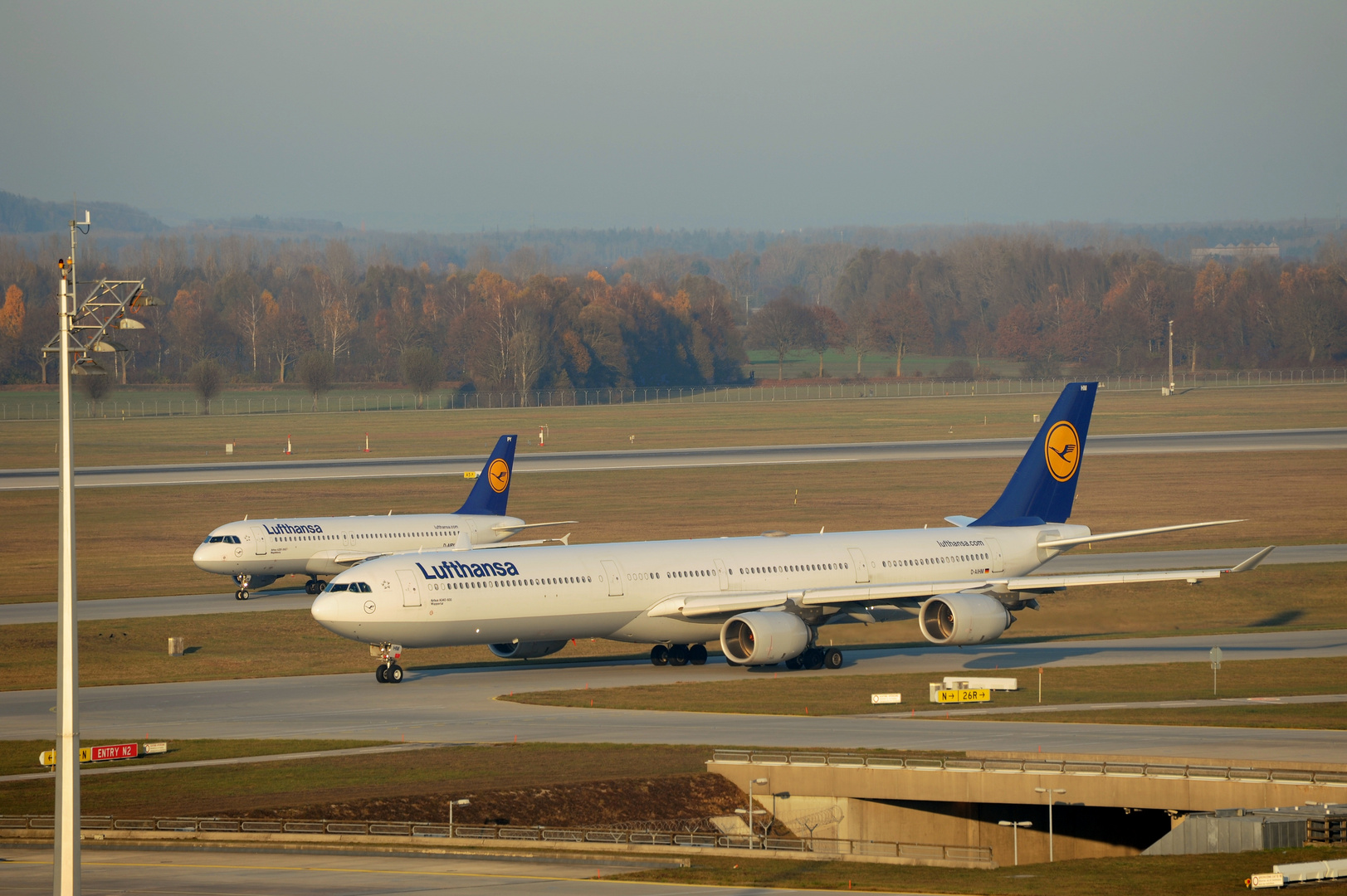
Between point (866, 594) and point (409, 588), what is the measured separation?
15.1 meters

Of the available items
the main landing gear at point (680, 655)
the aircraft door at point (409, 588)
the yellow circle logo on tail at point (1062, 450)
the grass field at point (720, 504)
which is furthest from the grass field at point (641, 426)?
the aircraft door at point (409, 588)

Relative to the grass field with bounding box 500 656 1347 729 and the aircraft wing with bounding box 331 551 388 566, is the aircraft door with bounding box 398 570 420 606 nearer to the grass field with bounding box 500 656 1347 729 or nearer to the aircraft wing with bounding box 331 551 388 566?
the grass field with bounding box 500 656 1347 729

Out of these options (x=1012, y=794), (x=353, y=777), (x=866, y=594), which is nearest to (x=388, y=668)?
(x=353, y=777)

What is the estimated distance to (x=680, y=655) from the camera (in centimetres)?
5575

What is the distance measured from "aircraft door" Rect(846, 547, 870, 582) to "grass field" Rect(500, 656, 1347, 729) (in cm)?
404

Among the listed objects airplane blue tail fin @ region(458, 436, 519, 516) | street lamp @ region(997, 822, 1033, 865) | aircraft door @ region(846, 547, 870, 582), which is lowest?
street lamp @ region(997, 822, 1033, 865)

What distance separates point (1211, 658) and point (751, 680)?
14607 millimetres

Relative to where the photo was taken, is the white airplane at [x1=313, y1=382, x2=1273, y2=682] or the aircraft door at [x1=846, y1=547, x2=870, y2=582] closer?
the white airplane at [x1=313, y1=382, x2=1273, y2=682]

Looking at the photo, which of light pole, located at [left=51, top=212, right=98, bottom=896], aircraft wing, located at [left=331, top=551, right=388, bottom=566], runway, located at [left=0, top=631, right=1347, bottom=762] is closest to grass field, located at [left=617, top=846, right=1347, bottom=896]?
runway, located at [left=0, top=631, right=1347, bottom=762]

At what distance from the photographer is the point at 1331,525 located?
3543 inches

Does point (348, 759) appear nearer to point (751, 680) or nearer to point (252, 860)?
point (252, 860)

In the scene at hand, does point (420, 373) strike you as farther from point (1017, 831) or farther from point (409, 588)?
point (1017, 831)

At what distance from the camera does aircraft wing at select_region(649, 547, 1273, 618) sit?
5184cm

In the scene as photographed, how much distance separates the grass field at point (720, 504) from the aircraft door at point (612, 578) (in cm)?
3045
